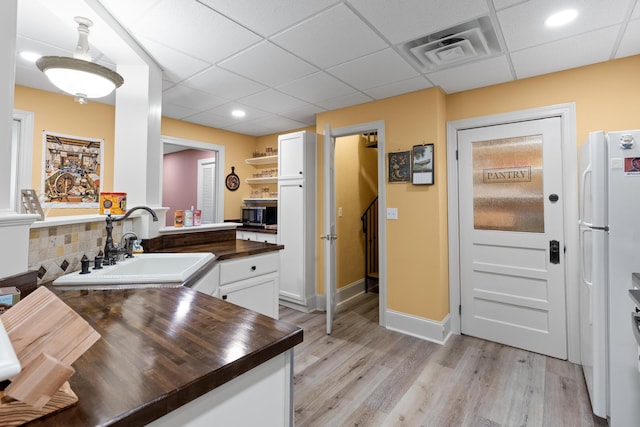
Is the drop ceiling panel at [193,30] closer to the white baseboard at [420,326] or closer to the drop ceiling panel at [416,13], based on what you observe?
the drop ceiling panel at [416,13]

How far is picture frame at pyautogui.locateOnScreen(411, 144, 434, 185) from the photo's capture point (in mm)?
2887

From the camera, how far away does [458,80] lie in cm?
272

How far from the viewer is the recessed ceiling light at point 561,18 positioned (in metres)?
1.76

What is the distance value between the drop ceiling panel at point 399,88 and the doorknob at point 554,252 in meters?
1.77

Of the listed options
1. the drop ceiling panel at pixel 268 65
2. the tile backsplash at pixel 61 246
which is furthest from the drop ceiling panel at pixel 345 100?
the tile backsplash at pixel 61 246

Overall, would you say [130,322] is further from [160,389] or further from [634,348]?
[634,348]

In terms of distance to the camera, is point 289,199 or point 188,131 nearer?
point 289,199

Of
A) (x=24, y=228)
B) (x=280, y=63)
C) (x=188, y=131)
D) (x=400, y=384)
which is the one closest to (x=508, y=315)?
(x=400, y=384)

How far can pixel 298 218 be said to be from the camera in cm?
371

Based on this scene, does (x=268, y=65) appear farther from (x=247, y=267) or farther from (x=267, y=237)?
(x=267, y=237)

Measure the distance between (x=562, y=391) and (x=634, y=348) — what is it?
67 cm

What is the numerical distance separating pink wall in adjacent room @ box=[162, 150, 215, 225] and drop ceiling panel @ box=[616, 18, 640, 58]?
19.1 feet

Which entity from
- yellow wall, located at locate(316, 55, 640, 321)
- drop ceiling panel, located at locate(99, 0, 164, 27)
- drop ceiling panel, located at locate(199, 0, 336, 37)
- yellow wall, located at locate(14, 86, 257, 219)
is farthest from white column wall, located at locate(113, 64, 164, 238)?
yellow wall, located at locate(316, 55, 640, 321)

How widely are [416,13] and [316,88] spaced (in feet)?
4.29
